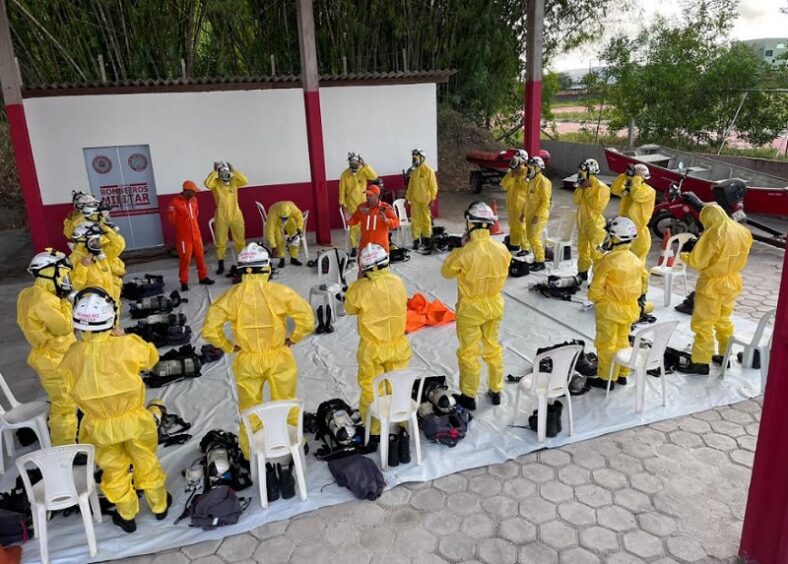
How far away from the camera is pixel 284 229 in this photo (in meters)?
9.46

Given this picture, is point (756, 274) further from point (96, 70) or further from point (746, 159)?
point (96, 70)

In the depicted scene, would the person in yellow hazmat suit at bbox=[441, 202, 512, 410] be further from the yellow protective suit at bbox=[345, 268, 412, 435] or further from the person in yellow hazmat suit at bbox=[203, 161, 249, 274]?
the person in yellow hazmat suit at bbox=[203, 161, 249, 274]

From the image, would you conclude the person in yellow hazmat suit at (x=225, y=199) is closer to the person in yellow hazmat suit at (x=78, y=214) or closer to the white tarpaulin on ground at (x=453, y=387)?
the white tarpaulin on ground at (x=453, y=387)

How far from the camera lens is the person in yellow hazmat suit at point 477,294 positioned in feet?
16.5

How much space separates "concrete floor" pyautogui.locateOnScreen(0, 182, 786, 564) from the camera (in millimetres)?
3789

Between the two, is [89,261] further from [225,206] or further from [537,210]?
[537,210]

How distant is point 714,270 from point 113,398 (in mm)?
4988

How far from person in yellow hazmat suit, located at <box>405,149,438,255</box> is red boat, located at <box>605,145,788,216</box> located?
466cm

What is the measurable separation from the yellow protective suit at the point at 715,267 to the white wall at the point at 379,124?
288 inches

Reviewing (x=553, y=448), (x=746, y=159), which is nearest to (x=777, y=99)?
(x=746, y=159)

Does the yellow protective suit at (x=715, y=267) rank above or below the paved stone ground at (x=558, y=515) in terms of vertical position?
above

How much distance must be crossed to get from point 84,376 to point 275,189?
7.96 meters

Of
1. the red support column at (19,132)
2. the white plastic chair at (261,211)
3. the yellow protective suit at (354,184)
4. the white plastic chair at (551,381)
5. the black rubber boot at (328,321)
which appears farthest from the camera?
the white plastic chair at (261,211)

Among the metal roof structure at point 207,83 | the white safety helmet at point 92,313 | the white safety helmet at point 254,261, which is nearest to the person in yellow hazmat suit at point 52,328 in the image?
the white safety helmet at point 92,313
